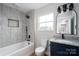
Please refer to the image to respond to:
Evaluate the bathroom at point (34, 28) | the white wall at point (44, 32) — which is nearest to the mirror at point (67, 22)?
the bathroom at point (34, 28)

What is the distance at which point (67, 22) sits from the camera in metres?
1.24

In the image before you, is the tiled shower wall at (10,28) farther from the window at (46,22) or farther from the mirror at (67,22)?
the mirror at (67,22)

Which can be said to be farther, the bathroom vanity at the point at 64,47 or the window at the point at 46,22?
the window at the point at 46,22

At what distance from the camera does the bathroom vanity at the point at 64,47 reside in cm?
105

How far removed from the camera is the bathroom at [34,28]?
119 cm

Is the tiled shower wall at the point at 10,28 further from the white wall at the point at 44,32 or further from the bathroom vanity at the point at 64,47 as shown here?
the bathroom vanity at the point at 64,47

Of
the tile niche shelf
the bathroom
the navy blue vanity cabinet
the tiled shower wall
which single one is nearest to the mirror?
the bathroom

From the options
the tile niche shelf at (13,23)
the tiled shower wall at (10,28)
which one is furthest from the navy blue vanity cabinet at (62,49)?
the tile niche shelf at (13,23)

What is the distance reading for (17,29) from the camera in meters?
1.21

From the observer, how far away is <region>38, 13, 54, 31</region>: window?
1.20 m

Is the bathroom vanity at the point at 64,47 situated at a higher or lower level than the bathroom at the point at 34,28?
lower

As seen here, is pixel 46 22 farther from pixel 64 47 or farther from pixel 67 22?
pixel 64 47

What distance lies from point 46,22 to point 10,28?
0.76m

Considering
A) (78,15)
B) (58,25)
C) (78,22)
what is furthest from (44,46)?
(78,15)
